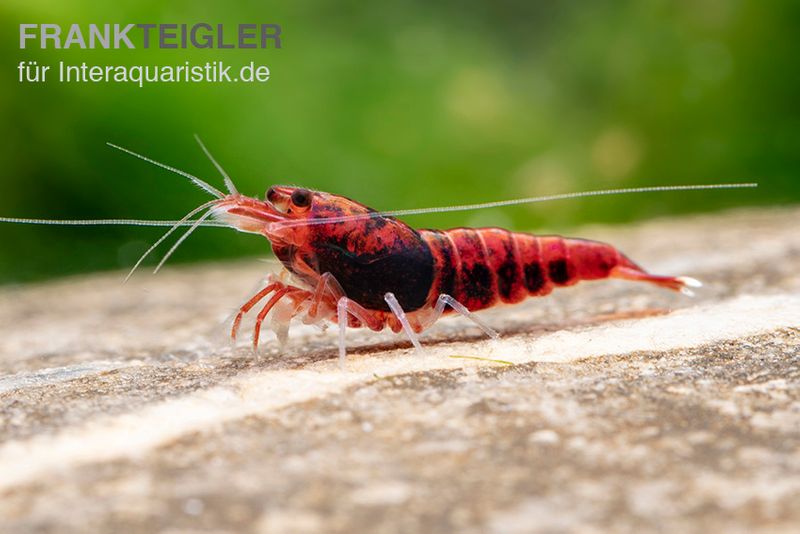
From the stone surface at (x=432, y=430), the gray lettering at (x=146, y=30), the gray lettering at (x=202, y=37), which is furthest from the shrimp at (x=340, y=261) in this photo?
the gray lettering at (x=202, y=37)

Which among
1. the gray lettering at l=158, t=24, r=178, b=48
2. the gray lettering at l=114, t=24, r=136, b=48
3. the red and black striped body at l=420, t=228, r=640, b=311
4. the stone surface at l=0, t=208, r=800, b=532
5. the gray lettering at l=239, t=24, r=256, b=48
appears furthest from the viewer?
the gray lettering at l=239, t=24, r=256, b=48

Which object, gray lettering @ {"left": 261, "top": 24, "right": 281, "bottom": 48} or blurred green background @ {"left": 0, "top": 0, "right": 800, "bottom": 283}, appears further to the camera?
gray lettering @ {"left": 261, "top": 24, "right": 281, "bottom": 48}

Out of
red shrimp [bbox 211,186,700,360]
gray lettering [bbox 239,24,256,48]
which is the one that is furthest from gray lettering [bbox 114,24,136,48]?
red shrimp [bbox 211,186,700,360]

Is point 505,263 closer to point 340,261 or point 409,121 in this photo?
point 340,261

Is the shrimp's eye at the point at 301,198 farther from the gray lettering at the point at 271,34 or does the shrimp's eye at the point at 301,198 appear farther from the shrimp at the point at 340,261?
the gray lettering at the point at 271,34

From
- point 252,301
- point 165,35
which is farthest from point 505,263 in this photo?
point 165,35

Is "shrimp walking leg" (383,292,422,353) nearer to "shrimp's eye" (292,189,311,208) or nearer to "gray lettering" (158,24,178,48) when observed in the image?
"shrimp's eye" (292,189,311,208)

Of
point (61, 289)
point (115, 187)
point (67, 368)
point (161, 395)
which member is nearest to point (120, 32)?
point (115, 187)
